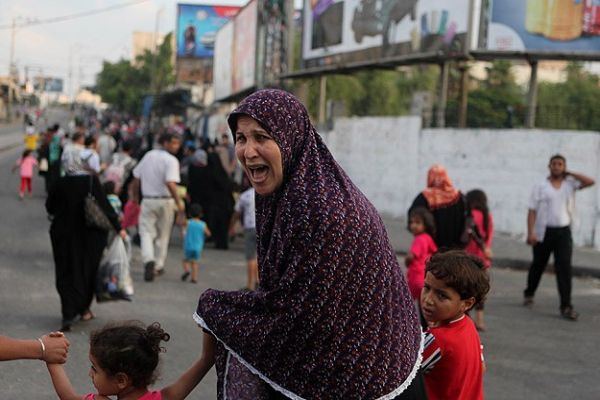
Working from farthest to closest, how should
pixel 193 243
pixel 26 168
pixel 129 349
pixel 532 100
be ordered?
pixel 26 168 → pixel 532 100 → pixel 193 243 → pixel 129 349

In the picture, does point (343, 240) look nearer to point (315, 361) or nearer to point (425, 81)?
point (315, 361)

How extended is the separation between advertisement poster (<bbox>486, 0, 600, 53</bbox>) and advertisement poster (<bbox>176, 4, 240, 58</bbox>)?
46082 millimetres

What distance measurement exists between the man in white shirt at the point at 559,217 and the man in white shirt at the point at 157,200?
390 cm

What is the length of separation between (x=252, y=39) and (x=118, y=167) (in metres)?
21.2

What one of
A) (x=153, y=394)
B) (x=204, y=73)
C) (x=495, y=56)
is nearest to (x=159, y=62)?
(x=204, y=73)

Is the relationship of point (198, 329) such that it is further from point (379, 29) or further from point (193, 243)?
point (379, 29)

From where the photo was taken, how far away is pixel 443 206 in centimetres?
743

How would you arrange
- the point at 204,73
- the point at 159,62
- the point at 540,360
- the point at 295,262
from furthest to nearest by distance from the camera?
the point at 159,62 → the point at 204,73 → the point at 540,360 → the point at 295,262

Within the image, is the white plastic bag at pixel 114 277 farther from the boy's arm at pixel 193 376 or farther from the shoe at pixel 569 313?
the boy's arm at pixel 193 376

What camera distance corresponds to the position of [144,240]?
10.7 meters

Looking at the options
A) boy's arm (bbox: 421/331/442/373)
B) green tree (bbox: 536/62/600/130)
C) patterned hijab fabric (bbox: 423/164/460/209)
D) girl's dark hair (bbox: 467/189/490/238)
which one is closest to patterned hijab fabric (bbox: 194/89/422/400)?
boy's arm (bbox: 421/331/442/373)

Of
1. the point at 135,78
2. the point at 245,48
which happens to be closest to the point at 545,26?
the point at 245,48

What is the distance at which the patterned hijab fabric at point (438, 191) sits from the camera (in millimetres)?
7352

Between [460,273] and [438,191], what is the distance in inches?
Result: 157
